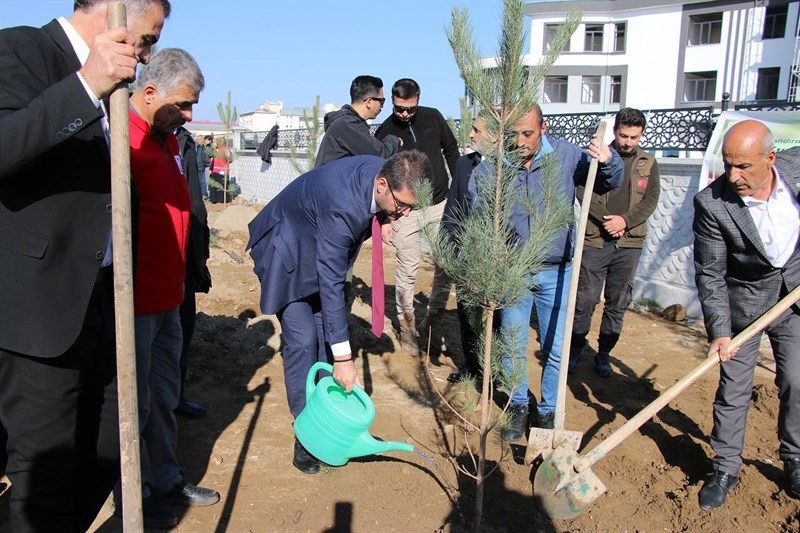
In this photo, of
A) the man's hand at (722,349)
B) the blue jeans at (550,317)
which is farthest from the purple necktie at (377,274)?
the man's hand at (722,349)

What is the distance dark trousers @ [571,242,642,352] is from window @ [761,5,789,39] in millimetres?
27904

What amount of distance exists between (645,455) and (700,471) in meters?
0.28

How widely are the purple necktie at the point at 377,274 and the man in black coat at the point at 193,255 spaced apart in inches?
35.9

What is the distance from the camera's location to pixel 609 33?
31594 millimetres

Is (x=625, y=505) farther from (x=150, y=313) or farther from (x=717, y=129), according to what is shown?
(x=717, y=129)

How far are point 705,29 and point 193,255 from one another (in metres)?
32.3

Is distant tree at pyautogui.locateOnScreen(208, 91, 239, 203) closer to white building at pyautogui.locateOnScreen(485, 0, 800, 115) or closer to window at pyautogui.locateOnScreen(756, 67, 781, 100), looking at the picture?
white building at pyautogui.locateOnScreen(485, 0, 800, 115)

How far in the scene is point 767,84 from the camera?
27.4 m

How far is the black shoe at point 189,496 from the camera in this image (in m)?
2.71

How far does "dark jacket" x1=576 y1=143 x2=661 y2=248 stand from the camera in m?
4.41

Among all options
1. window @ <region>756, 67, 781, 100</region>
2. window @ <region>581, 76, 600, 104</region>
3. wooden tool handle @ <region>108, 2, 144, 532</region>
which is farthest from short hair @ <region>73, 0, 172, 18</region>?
window @ <region>581, 76, 600, 104</region>

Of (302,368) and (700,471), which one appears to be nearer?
(302,368)

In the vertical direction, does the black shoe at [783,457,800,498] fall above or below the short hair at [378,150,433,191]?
below

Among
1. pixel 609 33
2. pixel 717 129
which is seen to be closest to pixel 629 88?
pixel 609 33
